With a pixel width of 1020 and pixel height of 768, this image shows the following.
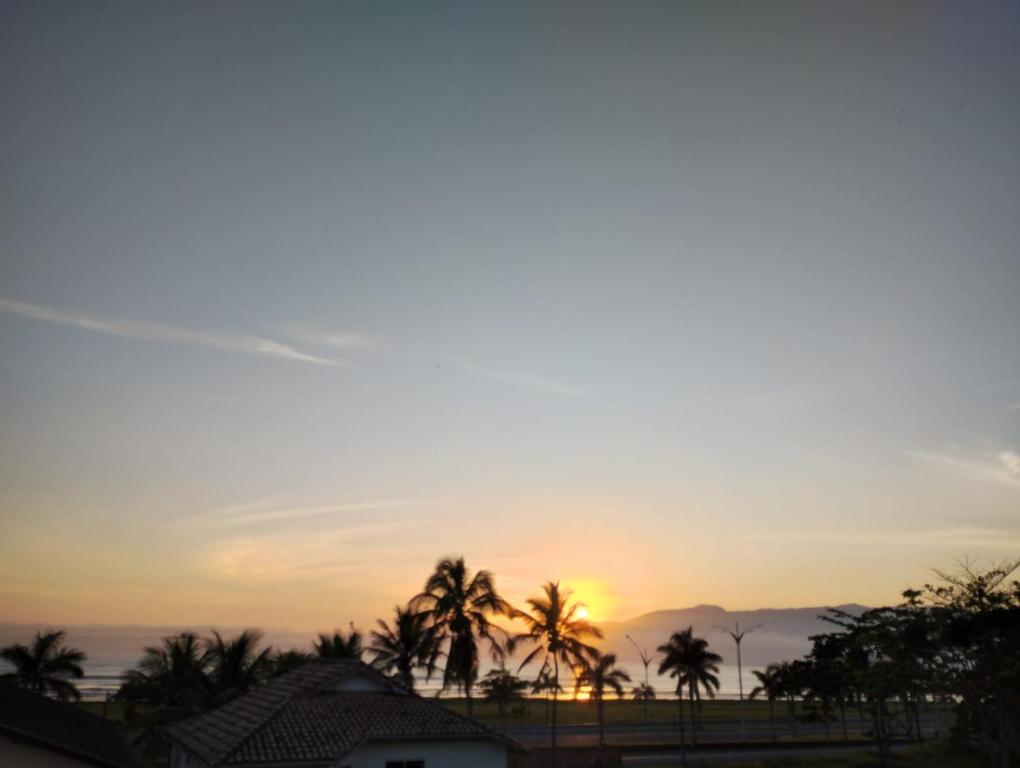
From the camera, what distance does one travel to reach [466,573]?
47.0 m

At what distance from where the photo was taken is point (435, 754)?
28.1 meters

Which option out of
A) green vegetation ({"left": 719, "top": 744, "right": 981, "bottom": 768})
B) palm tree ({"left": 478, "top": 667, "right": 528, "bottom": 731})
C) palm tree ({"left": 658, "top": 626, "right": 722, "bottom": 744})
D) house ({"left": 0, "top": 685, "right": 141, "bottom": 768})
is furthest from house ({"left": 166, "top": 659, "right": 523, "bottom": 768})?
palm tree ({"left": 478, "top": 667, "right": 528, "bottom": 731})

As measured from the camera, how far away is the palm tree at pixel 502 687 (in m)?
75.2

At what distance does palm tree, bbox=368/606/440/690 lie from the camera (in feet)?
149

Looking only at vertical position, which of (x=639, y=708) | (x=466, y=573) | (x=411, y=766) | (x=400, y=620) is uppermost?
(x=466, y=573)

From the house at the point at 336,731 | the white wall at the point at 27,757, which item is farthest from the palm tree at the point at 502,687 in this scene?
the white wall at the point at 27,757

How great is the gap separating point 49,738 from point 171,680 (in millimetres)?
22230

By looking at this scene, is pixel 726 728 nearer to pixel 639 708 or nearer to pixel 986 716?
pixel 639 708

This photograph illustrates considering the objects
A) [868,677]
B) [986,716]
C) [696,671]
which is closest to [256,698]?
[868,677]

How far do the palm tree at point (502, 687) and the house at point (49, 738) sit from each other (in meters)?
50.1

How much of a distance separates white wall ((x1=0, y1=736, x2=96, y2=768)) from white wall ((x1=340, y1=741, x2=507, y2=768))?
897cm

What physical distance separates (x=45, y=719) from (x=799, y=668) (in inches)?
2168

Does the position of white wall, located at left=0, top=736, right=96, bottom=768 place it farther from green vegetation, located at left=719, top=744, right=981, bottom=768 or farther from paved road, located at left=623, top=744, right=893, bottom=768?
green vegetation, located at left=719, top=744, right=981, bottom=768

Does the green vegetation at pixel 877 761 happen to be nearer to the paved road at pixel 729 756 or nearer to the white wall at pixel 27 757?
the paved road at pixel 729 756
